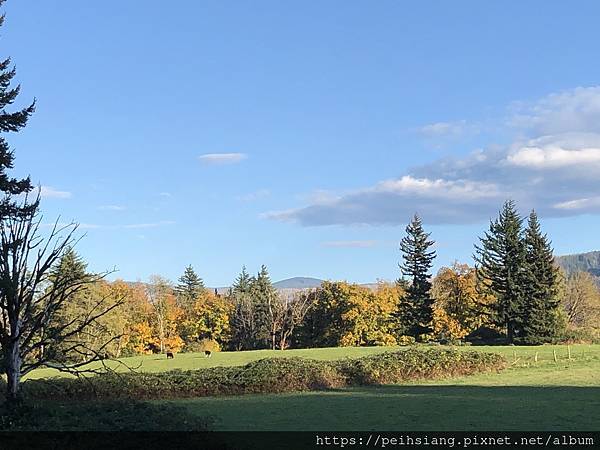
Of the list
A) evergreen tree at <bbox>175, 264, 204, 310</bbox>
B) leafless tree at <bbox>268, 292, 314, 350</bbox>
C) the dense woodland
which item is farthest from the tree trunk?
evergreen tree at <bbox>175, 264, 204, 310</bbox>

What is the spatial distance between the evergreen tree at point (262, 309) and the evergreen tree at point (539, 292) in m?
28.6

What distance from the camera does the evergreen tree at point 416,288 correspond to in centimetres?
6241

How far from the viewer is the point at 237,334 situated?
72.4 metres

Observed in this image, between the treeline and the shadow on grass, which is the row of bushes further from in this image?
the treeline

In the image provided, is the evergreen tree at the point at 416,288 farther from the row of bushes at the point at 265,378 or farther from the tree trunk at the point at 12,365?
the tree trunk at the point at 12,365

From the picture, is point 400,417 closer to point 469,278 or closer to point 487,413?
point 487,413

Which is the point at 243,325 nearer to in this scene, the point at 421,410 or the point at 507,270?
the point at 507,270

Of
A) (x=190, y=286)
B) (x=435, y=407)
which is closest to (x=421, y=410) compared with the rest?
(x=435, y=407)

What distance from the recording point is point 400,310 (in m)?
63.6

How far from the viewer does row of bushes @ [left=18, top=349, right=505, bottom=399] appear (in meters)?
25.9

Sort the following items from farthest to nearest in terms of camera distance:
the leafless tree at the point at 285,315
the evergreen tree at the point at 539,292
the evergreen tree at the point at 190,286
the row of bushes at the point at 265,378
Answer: the evergreen tree at the point at 190,286 < the leafless tree at the point at 285,315 < the evergreen tree at the point at 539,292 < the row of bushes at the point at 265,378

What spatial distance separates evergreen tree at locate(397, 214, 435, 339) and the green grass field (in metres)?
29.0

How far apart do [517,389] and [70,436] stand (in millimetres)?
20273

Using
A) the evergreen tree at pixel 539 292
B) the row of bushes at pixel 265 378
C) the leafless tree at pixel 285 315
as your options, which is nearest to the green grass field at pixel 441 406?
the row of bushes at pixel 265 378
